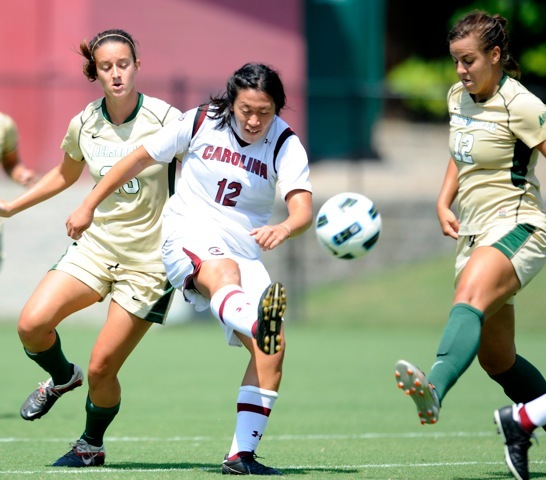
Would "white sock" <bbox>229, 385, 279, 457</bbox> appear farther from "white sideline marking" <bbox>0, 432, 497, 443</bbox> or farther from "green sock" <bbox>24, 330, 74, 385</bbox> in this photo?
"white sideline marking" <bbox>0, 432, 497, 443</bbox>

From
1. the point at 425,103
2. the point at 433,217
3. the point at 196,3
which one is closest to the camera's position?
the point at 433,217

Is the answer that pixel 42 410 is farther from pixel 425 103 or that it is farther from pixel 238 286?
pixel 425 103

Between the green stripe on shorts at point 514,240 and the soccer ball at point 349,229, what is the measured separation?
3.40 feet

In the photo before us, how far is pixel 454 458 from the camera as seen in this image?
20.0 ft

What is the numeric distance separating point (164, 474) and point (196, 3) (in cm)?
1572

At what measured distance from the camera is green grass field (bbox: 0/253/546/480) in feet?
19.2

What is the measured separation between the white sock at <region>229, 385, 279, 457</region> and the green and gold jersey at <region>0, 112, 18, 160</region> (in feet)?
12.8

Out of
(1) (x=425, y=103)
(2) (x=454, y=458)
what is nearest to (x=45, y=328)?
(2) (x=454, y=458)

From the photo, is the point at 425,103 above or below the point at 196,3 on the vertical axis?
below

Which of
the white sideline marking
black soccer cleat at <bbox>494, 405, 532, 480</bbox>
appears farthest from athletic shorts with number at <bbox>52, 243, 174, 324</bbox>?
black soccer cleat at <bbox>494, 405, 532, 480</bbox>

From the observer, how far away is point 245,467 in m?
5.23

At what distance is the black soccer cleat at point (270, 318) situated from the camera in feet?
15.8

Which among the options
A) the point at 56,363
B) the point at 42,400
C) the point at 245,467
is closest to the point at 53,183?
the point at 56,363

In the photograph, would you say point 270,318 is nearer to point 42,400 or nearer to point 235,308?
point 235,308
